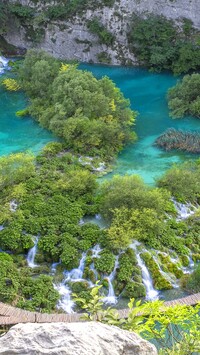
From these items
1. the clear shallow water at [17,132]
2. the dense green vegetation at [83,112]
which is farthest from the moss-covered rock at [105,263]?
the clear shallow water at [17,132]

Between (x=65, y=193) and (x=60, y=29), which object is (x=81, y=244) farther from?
(x=60, y=29)

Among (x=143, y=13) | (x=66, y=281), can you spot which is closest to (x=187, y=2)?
(x=143, y=13)

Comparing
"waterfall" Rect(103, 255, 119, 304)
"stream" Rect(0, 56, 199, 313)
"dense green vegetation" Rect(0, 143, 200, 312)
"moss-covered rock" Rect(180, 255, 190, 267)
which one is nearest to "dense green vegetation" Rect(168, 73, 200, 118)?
"stream" Rect(0, 56, 199, 313)

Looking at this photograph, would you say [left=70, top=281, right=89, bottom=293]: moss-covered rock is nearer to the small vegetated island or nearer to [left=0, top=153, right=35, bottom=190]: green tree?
the small vegetated island

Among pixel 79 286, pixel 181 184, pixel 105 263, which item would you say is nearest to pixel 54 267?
pixel 79 286

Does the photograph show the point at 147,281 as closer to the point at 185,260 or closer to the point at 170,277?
the point at 170,277

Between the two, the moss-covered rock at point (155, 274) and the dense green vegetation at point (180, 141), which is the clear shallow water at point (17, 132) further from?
the moss-covered rock at point (155, 274)
